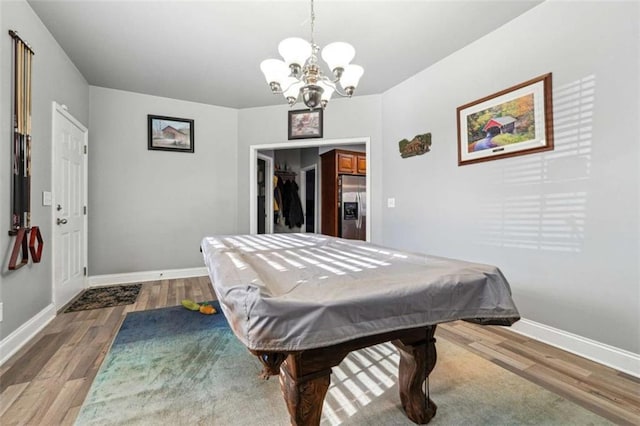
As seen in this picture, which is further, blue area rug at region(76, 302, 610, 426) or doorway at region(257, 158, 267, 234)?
doorway at region(257, 158, 267, 234)

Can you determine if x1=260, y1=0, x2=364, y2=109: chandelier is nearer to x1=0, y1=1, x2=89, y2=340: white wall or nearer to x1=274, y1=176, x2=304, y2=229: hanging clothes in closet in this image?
x1=0, y1=1, x2=89, y2=340: white wall

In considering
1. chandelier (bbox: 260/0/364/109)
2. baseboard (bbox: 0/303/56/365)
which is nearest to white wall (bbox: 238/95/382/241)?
chandelier (bbox: 260/0/364/109)

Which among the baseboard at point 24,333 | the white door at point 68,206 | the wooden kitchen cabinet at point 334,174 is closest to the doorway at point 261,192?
the wooden kitchen cabinet at point 334,174

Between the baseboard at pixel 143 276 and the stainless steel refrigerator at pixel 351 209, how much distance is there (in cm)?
241

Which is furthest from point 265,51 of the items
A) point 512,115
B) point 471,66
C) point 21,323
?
point 21,323

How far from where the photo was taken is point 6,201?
185 cm

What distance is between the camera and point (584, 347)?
6.00ft

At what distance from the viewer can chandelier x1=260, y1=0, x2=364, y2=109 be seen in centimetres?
166

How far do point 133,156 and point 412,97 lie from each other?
3.51m

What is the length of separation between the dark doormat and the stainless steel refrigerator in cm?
312

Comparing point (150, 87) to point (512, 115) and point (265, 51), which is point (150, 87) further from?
point (512, 115)

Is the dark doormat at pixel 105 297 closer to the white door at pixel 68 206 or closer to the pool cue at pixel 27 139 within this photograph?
the white door at pixel 68 206

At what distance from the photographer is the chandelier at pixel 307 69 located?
1661 mm

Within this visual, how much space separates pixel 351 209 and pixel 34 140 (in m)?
4.03
